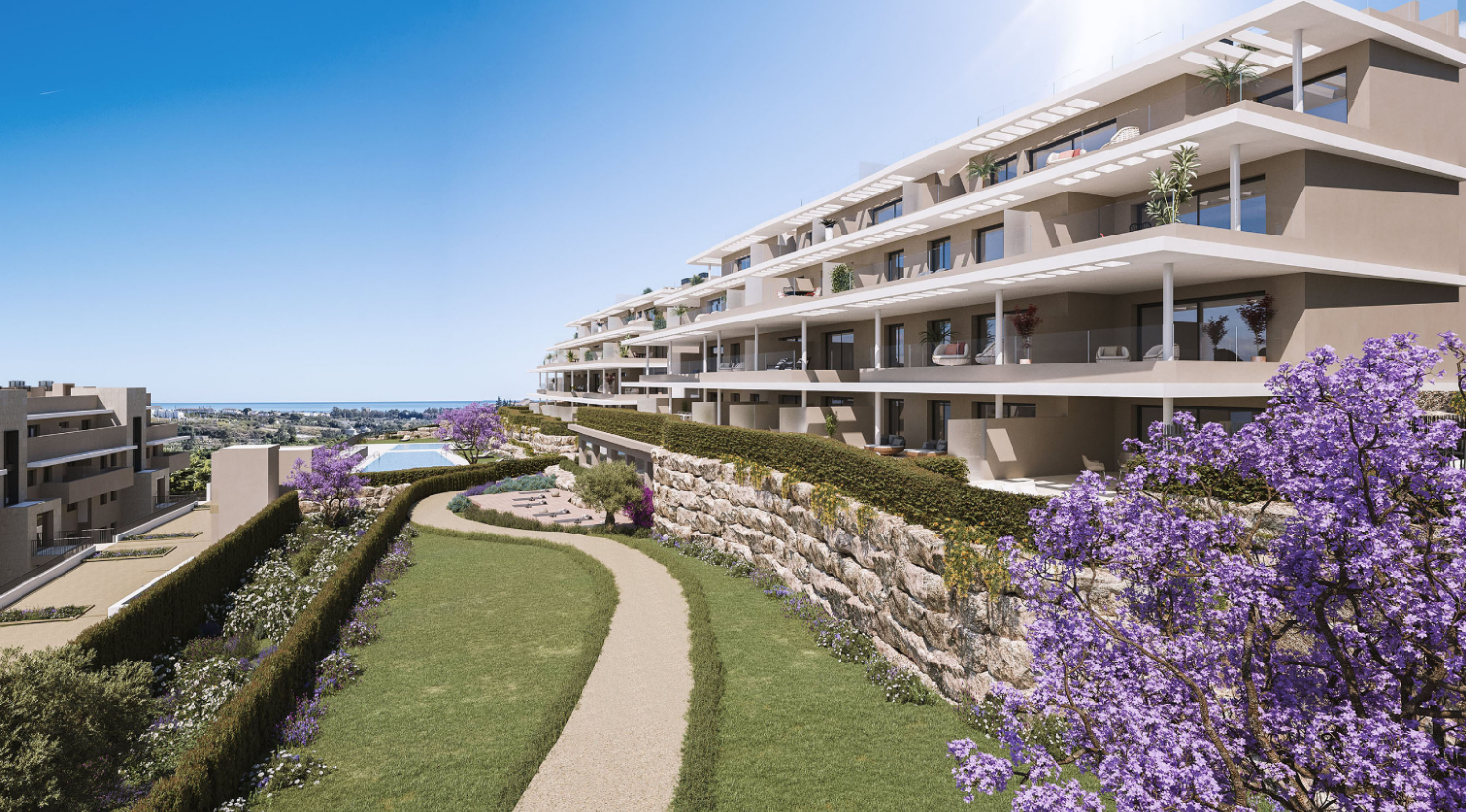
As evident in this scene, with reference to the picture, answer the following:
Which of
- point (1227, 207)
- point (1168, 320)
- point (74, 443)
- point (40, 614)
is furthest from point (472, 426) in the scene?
point (1227, 207)

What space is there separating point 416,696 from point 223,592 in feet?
42.4

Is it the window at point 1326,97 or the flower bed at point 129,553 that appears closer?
the window at point 1326,97

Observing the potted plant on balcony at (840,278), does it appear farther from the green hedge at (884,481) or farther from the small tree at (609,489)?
the small tree at (609,489)

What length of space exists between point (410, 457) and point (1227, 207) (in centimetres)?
6708

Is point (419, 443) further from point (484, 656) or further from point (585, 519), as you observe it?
point (484, 656)

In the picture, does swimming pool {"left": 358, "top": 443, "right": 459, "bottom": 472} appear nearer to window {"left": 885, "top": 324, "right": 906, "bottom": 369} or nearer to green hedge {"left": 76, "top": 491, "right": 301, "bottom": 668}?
green hedge {"left": 76, "top": 491, "right": 301, "bottom": 668}

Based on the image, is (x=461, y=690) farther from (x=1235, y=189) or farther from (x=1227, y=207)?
(x=1227, y=207)

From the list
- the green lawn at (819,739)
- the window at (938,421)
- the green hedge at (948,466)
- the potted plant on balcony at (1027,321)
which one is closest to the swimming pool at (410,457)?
the window at (938,421)

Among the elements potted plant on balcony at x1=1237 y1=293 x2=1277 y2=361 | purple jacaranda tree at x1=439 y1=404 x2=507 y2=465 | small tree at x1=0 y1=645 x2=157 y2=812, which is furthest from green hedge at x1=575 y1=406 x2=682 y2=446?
small tree at x1=0 y1=645 x2=157 y2=812

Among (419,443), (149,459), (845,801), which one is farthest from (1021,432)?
(419,443)

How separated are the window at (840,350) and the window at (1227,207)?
52.3 ft

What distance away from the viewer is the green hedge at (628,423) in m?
36.0

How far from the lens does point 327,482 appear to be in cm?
3134

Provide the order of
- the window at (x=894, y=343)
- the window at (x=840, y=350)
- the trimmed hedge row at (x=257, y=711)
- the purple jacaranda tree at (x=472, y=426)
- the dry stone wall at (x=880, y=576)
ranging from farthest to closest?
the purple jacaranda tree at (x=472, y=426), the window at (x=840, y=350), the window at (x=894, y=343), the dry stone wall at (x=880, y=576), the trimmed hedge row at (x=257, y=711)
